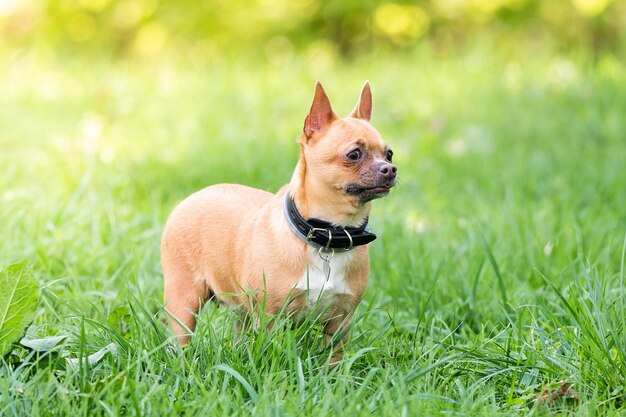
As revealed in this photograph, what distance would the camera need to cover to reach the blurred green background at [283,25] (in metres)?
10.7

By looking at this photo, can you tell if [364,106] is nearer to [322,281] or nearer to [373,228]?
[322,281]

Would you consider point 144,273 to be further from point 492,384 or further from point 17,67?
point 17,67

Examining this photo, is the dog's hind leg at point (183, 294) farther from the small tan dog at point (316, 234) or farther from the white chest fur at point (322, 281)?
the white chest fur at point (322, 281)

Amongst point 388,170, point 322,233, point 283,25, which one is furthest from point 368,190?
point 283,25

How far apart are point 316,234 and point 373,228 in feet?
5.50

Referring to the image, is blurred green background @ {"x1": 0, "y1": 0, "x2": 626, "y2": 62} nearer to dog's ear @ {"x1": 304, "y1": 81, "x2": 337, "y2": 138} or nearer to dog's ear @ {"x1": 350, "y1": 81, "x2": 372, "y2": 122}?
dog's ear @ {"x1": 350, "y1": 81, "x2": 372, "y2": 122}

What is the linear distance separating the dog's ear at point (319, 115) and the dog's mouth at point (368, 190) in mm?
292

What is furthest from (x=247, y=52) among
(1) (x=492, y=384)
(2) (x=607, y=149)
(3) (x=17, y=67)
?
(1) (x=492, y=384)

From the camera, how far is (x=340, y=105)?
23.8 feet

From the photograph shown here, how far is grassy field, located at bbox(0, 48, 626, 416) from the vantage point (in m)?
2.72

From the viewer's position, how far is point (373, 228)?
462 centimetres

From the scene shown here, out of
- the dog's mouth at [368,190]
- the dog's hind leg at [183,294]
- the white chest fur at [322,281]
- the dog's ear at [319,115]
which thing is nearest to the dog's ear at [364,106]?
the dog's ear at [319,115]

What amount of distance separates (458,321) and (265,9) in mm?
8062

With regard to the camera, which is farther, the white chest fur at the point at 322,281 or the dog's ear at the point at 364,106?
the dog's ear at the point at 364,106
